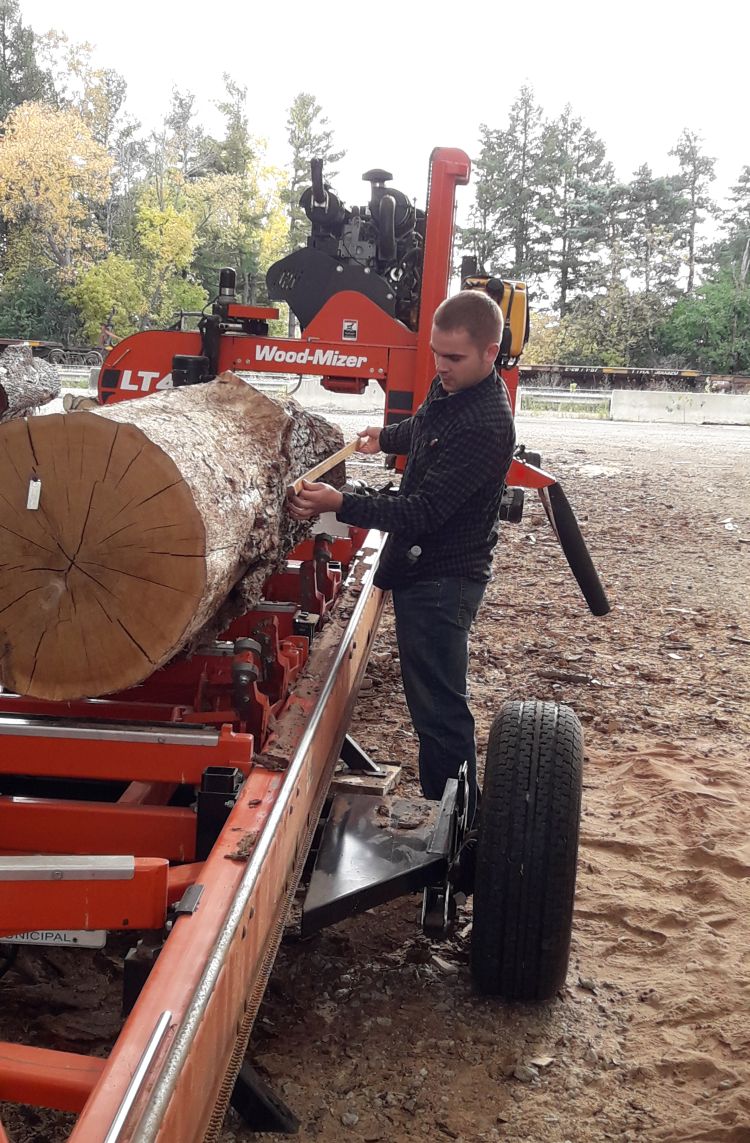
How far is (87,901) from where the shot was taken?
6.73ft

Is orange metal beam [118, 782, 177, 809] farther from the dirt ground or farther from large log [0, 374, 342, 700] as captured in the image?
the dirt ground

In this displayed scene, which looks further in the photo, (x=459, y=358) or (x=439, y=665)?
(x=439, y=665)

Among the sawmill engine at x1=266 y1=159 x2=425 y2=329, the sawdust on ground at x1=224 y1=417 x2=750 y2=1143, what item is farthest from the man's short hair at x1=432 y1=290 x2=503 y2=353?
the sawmill engine at x1=266 y1=159 x2=425 y2=329

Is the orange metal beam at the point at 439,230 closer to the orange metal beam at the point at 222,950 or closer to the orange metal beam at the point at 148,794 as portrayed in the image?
the orange metal beam at the point at 222,950

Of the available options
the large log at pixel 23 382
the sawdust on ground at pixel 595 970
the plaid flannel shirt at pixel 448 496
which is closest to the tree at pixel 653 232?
the large log at pixel 23 382

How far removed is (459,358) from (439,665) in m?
1.01

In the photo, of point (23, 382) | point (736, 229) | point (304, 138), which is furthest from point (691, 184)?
point (23, 382)

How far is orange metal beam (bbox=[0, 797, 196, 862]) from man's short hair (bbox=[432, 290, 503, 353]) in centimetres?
167

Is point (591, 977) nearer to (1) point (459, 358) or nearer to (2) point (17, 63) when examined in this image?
(1) point (459, 358)

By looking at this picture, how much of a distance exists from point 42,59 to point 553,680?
48.6 m

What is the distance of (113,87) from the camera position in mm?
46938

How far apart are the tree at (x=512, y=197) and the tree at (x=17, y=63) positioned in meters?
20.4

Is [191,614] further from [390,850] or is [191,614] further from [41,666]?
[390,850]

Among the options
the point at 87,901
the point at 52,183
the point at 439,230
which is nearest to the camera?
the point at 87,901
